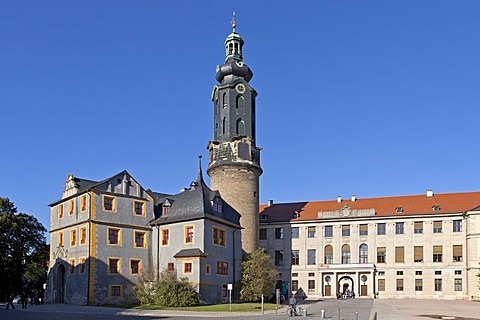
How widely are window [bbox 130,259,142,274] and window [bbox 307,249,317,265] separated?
97.9ft

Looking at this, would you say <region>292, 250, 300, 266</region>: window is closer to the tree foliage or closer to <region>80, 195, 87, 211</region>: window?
the tree foliage

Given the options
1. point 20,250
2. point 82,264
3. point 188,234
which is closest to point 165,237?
point 188,234

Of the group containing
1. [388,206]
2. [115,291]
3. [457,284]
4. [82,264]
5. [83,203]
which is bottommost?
[457,284]

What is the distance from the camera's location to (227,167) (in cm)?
5947

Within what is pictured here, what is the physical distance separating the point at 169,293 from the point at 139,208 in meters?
10.4

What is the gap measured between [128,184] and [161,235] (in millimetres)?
5194

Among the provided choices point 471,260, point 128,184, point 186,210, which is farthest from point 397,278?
point 128,184

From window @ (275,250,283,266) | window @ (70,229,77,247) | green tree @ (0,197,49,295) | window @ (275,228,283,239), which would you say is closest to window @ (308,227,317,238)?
window @ (275,228,283,239)

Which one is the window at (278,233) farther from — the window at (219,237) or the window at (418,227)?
the window at (219,237)

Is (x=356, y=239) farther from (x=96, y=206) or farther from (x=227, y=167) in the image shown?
(x=96, y=206)

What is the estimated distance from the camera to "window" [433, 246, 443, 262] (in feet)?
219

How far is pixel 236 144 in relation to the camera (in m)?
60.1

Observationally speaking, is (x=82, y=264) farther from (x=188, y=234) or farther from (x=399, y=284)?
(x=399, y=284)

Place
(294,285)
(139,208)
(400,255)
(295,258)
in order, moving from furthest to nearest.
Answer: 1. (295,258)
2. (294,285)
3. (400,255)
4. (139,208)
